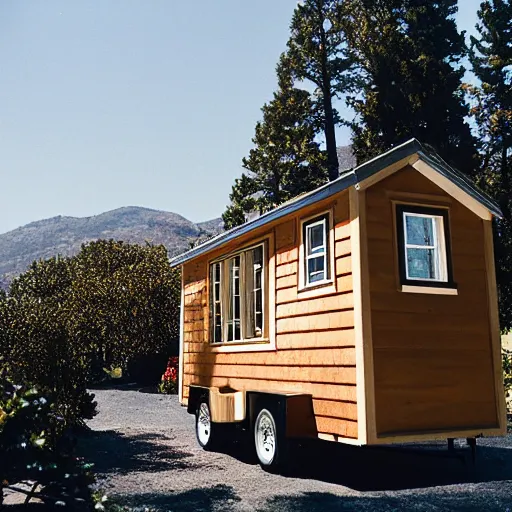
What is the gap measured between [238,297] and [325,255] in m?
3.21

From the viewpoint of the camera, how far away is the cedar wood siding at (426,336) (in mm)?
7598

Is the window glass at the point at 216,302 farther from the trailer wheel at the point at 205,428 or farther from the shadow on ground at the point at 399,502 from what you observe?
the shadow on ground at the point at 399,502

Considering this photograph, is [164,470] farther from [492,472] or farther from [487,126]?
[487,126]

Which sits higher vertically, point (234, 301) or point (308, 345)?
point (234, 301)

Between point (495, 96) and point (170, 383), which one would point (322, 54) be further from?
point (170, 383)

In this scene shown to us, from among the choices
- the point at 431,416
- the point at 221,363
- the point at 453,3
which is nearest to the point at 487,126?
the point at 453,3

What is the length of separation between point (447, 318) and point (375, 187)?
1.99 meters

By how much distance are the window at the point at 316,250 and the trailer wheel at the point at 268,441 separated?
202cm

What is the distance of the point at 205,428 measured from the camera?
1103cm

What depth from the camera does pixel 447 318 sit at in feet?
26.8

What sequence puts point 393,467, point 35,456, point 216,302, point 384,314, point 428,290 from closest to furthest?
1. point 35,456
2. point 384,314
3. point 428,290
4. point 393,467
5. point 216,302

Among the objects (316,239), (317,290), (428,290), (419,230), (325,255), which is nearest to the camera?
(428,290)

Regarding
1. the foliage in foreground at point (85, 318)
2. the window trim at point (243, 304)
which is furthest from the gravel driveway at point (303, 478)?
the window trim at point (243, 304)

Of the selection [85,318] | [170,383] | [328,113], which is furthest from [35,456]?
[328,113]
